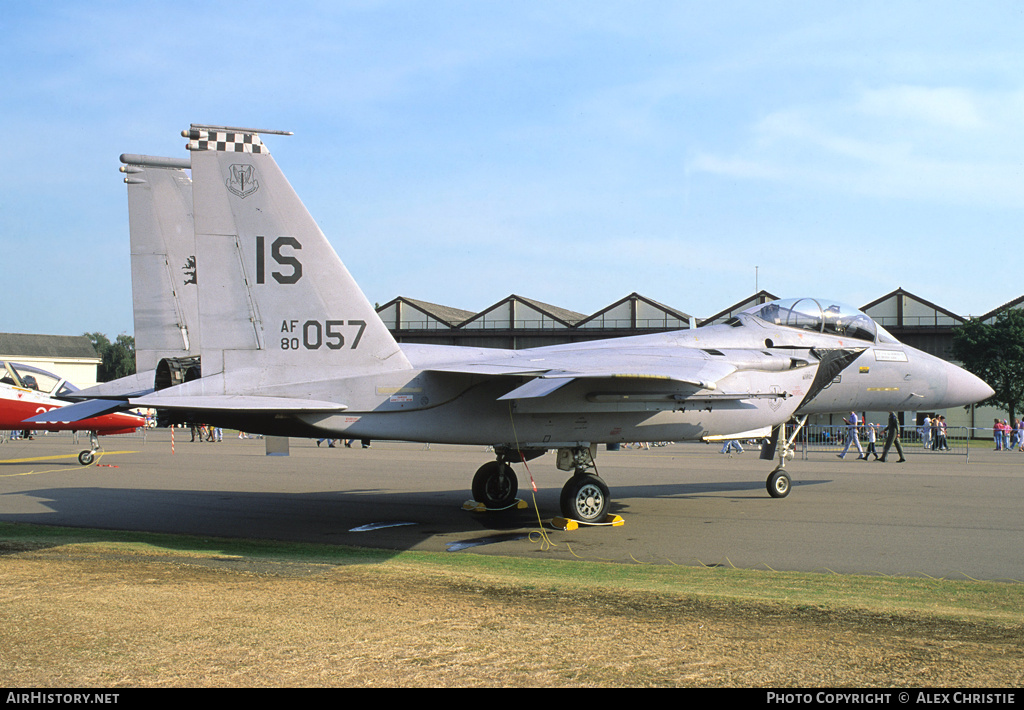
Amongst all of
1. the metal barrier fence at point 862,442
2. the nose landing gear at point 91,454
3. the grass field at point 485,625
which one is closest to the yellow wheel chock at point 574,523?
the grass field at point 485,625

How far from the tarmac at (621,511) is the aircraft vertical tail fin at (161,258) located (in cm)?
280

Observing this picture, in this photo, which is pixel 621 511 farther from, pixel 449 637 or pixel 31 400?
pixel 31 400

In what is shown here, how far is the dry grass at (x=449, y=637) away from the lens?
428 centimetres

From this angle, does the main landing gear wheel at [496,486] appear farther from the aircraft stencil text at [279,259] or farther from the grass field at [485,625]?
the aircraft stencil text at [279,259]

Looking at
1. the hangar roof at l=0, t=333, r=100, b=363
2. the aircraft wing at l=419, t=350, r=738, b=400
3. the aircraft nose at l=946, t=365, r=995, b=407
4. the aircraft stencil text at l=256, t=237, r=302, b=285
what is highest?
the hangar roof at l=0, t=333, r=100, b=363

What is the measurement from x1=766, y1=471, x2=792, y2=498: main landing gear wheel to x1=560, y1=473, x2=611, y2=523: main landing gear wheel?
13.9 ft

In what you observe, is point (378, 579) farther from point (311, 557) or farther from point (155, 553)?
point (155, 553)

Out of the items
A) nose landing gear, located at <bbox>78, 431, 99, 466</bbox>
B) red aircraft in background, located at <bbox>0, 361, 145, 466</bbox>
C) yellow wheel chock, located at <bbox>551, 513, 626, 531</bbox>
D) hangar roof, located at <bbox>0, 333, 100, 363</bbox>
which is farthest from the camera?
hangar roof, located at <bbox>0, 333, 100, 363</bbox>

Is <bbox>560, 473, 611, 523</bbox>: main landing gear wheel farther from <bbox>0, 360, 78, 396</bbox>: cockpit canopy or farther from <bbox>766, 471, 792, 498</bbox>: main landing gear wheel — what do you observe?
<bbox>0, 360, 78, 396</bbox>: cockpit canopy

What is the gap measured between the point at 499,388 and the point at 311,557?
10.7 ft

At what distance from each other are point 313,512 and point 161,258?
472 centimetres

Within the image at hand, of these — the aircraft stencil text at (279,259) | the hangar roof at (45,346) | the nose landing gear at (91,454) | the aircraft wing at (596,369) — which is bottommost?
the nose landing gear at (91,454)

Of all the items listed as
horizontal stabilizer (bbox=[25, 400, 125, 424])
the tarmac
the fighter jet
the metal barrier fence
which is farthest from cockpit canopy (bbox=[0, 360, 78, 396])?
the metal barrier fence

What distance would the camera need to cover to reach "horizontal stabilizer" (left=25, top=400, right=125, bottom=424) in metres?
9.79
